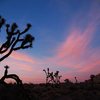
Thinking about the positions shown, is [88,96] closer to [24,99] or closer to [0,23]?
[0,23]

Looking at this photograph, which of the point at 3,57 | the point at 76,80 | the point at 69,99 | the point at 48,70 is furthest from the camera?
the point at 76,80

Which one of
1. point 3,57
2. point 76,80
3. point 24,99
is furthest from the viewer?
point 76,80

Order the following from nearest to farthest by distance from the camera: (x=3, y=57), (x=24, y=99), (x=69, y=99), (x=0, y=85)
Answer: (x=24, y=99) < (x=0, y=85) < (x=3, y=57) < (x=69, y=99)

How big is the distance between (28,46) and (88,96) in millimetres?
11564

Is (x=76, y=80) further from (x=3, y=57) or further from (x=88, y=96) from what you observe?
(x=3, y=57)

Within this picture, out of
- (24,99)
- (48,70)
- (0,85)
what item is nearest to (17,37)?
(0,85)

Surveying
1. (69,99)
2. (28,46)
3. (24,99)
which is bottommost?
(24,99)

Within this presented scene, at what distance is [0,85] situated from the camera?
37.6 ft

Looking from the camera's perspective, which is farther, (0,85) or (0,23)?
(0,23)

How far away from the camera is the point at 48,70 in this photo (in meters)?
50.6

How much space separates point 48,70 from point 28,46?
33453mm

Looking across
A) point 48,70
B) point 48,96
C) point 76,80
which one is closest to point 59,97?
point 48,96

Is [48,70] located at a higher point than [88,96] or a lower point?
higher

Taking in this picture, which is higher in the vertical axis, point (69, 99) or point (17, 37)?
point (17, 37)
